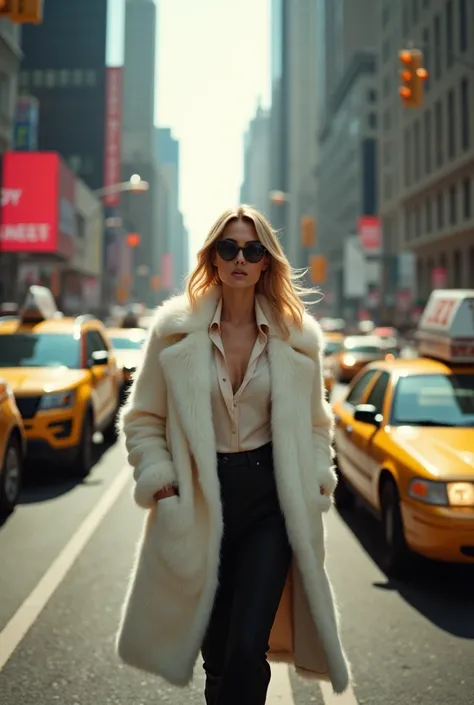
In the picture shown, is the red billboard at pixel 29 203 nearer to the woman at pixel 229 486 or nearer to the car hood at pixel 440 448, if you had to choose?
the car hood at pixel 440 448

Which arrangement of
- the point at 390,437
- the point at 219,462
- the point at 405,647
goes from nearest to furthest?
1. the point at 219,462
2. the point at 405,647
3. the point at 390,437

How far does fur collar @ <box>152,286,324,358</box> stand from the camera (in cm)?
298

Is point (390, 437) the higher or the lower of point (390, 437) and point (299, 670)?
the higher

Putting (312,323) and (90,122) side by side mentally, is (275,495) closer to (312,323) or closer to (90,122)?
(312,323)

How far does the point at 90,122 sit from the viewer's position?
124 metres

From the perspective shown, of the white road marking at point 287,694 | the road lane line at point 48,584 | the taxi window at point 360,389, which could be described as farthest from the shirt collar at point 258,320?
the taxi window at point 360,389

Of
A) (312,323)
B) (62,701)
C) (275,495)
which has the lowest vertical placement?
(62,701)

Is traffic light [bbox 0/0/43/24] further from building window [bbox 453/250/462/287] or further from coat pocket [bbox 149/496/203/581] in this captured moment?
building window [bbox 453/250/462/287]

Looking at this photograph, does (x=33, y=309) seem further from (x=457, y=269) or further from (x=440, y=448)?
(x=457, y=269)

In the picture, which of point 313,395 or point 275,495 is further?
point 313,395

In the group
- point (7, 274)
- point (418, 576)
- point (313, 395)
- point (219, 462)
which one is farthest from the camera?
point (7, 274)

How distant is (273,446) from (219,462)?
0.63 feet

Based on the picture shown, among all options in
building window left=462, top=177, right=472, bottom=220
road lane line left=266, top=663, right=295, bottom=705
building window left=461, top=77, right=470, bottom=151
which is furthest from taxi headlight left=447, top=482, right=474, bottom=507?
building window left=461, top=77, right=470, bottom=151

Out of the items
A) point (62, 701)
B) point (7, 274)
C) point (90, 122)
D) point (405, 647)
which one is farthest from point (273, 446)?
point (90, 122)
